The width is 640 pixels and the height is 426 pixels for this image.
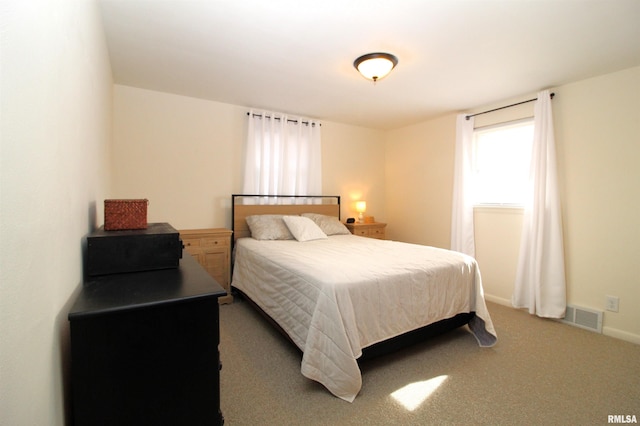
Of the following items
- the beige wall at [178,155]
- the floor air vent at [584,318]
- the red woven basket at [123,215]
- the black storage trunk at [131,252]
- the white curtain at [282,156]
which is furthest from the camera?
the white curtain at [282,156]

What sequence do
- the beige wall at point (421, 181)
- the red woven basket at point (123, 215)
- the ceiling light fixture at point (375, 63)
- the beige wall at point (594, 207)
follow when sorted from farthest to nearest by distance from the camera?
the beige wall at point (421, 181) → the beige wall at point (594, 207) → the ceiling light fixture at point (375, 63) → the red woven basket at point (123, 215)

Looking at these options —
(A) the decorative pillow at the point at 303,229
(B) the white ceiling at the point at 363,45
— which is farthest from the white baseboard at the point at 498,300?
(B) the white ceiling at the point at 363,45

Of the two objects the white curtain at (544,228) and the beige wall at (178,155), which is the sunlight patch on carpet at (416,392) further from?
the beige wall at (178,155)

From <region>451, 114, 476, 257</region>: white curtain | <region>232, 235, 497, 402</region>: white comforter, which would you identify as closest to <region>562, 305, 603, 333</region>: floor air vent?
<region>451, 114, 476, 257</region>: white curtain

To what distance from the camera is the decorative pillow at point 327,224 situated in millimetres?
3750

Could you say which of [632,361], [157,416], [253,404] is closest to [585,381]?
[632,361]

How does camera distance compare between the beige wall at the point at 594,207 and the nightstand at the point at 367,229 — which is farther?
the nightstand at the point at 367,229

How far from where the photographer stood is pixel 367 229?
4367 millimetres

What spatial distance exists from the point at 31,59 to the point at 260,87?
2594 millimetres

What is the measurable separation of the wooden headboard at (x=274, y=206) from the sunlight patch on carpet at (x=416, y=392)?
8.13 feet

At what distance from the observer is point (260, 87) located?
9.95 feet

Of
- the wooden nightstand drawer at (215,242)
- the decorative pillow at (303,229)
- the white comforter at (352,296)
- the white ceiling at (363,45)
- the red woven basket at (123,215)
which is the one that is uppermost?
the white ceiling at (363,45)

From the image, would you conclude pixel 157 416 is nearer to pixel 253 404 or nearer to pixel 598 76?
pixel 253 404

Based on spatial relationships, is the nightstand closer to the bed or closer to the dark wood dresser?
the bed
